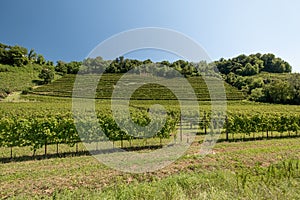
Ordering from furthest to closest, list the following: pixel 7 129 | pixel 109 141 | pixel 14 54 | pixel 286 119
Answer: pixel 14 54 < pixel 286 119 < pixel 109 141 < pixel 7 129

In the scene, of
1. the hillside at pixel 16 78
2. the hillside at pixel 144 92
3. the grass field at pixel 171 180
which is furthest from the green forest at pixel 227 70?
the grass field at pixel 171 180

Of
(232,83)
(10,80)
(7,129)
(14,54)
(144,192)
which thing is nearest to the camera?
(144,192)

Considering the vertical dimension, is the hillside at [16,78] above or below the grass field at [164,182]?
above

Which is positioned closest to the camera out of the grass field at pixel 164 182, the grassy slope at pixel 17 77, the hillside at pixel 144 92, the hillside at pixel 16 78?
the grass field at pixel 164 182

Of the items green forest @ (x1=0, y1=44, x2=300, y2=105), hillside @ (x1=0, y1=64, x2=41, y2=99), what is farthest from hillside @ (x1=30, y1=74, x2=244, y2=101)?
hillside @ (x1=0, y1=64, x2=41, y2=99)

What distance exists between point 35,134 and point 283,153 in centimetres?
1296

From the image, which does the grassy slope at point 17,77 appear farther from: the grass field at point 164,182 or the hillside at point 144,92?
the grass field at point 164,182

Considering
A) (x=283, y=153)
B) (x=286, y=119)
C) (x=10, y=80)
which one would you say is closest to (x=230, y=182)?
(x=283, y=153)

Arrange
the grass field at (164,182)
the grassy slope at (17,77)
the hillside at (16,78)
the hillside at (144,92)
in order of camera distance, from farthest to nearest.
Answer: the grassy slope at (17,77)
the hillside at (16,78)
the hillside at (144,92)
the grass field at (164,182)

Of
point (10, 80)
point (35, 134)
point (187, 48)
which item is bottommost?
point (35, 134)

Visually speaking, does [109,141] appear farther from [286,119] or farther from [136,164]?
[286,119]

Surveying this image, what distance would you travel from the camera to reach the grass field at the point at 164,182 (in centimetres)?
529

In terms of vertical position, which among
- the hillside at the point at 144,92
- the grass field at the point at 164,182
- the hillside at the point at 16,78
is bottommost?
the grass field at the point at 164,182

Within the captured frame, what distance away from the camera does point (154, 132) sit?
15.0m
